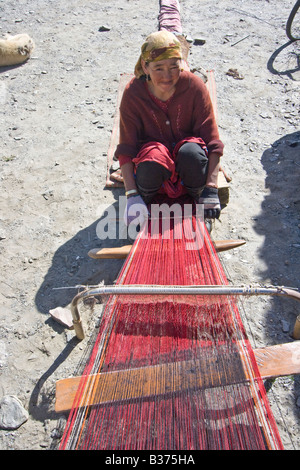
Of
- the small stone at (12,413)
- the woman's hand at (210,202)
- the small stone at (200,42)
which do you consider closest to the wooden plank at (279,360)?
the woman's hand at (210,202)

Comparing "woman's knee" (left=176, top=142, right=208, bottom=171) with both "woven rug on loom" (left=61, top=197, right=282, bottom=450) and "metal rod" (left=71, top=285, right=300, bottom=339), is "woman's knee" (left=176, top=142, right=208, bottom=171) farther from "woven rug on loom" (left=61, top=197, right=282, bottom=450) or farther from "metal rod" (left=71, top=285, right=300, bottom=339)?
"metal rod" (left=71, top=285, right=300, bottom=339)

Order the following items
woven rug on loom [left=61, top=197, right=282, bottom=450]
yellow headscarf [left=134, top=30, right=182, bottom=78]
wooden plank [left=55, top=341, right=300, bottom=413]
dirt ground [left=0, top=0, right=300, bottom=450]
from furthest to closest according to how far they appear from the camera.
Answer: dirt ground [left=0, top=0, right=300, bottom=450] → yellow headscarf [left=134, top=30, right=182, bottom=78] → wooden plank [left=55, top=341, right=300, bottom=413] → woven rug on loom [left=61, top=197, right=282, bottom=450]

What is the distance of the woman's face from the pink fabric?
36cm

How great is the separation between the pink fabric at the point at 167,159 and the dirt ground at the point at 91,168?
590 millimetres

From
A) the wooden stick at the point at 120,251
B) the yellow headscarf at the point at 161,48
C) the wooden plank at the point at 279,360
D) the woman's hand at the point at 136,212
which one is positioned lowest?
the wooden plank at the point at 279,360

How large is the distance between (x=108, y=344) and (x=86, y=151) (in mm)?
2526

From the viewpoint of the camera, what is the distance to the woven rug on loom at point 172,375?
1425mm

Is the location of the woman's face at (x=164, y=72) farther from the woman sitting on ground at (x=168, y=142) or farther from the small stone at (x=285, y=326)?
the small stone at (x=285, y=326)

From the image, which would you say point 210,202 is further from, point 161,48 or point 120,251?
point 161,48

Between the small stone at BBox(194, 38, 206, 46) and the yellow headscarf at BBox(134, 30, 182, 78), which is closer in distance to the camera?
the yellow headscarf at BBox(134, 30, 182, 78)

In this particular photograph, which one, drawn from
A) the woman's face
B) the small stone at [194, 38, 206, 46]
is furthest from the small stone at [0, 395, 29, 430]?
the small stone at [194, 38, 206, 46]

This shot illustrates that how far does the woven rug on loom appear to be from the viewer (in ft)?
4.67

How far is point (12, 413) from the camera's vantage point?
196 centimetres

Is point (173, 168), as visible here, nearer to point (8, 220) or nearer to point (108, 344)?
point (108, 344)
